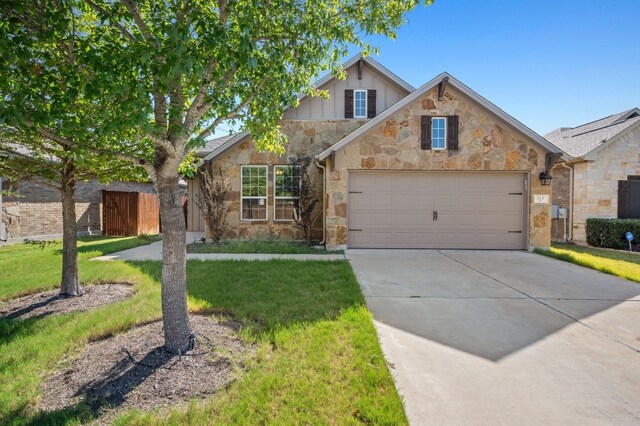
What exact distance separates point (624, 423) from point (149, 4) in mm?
5787

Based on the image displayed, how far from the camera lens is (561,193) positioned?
13.8 meters

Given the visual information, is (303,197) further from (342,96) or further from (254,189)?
(342,96)

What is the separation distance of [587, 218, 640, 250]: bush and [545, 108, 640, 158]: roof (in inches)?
104

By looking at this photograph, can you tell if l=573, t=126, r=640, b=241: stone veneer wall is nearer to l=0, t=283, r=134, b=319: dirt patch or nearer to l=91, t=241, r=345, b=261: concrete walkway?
l=91, t=241, r=345, b=261: concrete walkway

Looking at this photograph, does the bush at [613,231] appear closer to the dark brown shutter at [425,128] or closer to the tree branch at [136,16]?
the dark brown shutter at [425,128]

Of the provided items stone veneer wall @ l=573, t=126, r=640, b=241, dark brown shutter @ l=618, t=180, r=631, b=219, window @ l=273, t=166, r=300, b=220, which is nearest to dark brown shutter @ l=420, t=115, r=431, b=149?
window @ l=273, t=166, r=300, b=220

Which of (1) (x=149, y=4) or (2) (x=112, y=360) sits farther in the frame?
(1) (x=149, y=4)

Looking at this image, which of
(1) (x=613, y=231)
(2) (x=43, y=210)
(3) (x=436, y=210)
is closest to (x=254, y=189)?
(3) (x=436, y=210)

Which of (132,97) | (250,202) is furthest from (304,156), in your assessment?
(132,97)

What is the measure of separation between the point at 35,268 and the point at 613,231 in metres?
17.3

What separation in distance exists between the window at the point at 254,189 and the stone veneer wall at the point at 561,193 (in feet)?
37.8

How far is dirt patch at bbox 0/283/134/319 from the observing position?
4910 millimetres

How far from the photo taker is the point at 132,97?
2885mm

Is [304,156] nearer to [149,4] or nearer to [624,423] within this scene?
[149,4]
